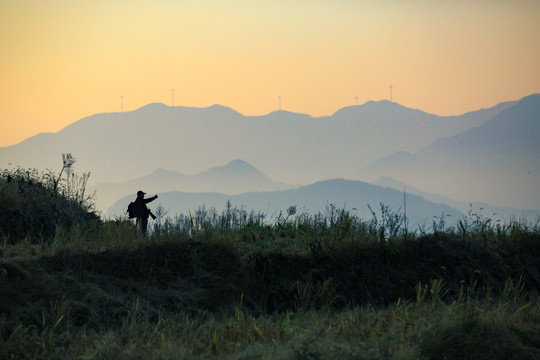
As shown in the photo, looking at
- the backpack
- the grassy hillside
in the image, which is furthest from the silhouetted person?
the grassy hillside

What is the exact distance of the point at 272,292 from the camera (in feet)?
39.6

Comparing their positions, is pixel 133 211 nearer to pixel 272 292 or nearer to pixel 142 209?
pixel 142 209

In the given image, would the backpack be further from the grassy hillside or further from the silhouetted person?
the grassy hillside

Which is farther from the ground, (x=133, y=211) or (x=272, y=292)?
(x=133, y=211)

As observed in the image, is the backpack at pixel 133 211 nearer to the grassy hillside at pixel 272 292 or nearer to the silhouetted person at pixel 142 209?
the silhouetted person at pixel 142 209

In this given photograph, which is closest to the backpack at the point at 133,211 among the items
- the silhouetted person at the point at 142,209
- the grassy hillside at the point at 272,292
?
the silhouetted person at the point at 142,209

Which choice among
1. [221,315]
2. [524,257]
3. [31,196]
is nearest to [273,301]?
[221,315]

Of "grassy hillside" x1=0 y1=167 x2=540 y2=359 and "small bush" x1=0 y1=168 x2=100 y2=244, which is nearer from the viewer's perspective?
"grassy hillside" x1=0 y1=167 x2=540 y2=359

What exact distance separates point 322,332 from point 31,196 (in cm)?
1101

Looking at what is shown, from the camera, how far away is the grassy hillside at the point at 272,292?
7.76m

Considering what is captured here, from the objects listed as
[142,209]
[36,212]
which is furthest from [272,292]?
[36,212]

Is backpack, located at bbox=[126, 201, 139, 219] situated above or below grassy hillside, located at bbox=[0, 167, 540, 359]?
above

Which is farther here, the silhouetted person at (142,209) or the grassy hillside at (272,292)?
the silhouetted person at (142,209)

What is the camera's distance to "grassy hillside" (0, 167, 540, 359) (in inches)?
305
